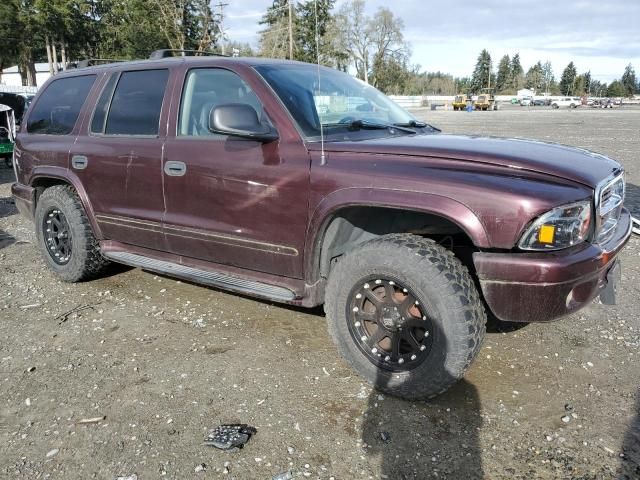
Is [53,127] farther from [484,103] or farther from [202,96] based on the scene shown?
[484,103]

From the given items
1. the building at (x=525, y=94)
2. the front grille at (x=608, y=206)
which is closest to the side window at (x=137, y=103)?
the front grille at (x=608, y=206)

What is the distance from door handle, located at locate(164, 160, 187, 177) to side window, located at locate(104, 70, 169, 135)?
12.6 inches

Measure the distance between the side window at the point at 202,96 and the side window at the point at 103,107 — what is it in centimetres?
87

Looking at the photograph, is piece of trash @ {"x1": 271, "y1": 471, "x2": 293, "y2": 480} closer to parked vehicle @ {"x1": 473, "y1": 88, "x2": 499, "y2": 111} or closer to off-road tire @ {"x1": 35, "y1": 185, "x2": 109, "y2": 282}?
off-road tire @ {"x1": 35, "y1": 185, "x2": 109, "y2": 282}

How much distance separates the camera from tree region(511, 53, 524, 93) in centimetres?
12669

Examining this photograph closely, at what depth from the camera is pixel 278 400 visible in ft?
9.68

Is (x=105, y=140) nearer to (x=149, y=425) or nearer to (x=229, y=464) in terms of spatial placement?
(x=149, y=425)

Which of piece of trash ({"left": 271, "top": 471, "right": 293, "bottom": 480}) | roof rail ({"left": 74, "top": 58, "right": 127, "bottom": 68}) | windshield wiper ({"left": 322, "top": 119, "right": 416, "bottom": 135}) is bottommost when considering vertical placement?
piece of trash ({"left": 271, "top": 471, "right": 293, "bottom": 480})

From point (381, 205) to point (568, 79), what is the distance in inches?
5531

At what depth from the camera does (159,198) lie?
379cm

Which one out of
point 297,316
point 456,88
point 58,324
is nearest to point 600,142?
point 297,316

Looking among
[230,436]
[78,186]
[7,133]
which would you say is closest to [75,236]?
[78,186]

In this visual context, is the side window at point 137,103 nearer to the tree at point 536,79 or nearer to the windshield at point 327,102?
the windshield at point 327,102

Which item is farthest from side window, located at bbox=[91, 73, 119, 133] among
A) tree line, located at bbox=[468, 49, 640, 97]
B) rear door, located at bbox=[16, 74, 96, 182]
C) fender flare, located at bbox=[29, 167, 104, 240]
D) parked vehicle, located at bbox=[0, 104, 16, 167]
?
tree line, located at bbox=[468, 49, 640, 97]
